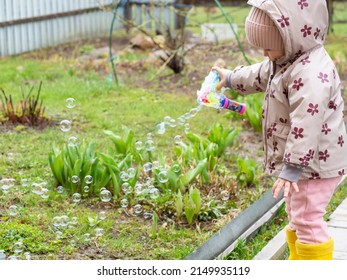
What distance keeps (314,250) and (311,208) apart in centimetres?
22

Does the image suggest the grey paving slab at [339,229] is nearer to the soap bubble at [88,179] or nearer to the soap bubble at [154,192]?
the soap bubble at [154,192]

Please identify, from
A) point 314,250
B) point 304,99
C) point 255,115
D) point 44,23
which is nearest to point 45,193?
point 314,250

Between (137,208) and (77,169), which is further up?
(77,169)

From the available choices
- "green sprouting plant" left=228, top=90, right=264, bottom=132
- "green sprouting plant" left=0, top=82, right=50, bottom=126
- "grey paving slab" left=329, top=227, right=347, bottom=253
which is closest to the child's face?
"grey paving slab" left=329, top=227, right=347, bottom=253

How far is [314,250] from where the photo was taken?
407 centimetres

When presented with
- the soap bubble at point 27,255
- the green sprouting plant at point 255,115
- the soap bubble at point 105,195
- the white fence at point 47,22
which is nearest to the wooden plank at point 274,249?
the soap bubble at point 105,195

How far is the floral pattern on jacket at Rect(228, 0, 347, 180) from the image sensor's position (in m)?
3.77

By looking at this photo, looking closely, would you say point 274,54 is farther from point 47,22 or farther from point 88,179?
point 47,22

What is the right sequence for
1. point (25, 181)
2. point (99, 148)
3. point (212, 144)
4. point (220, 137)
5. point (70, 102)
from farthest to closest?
point (99, 148) < point (220, 137) < point (212, 144) < point (25, 181) < point (70, 102)

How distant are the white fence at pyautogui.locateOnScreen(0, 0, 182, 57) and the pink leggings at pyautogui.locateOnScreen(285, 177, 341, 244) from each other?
23.9ft

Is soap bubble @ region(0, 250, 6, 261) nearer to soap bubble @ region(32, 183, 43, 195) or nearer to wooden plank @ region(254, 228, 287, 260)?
soap bubble @ region(32, 183, 43, 195)

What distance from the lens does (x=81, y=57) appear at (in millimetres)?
11469

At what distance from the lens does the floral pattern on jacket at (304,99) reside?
12.4 ft

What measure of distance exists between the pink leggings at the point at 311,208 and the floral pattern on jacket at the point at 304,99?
7cm
